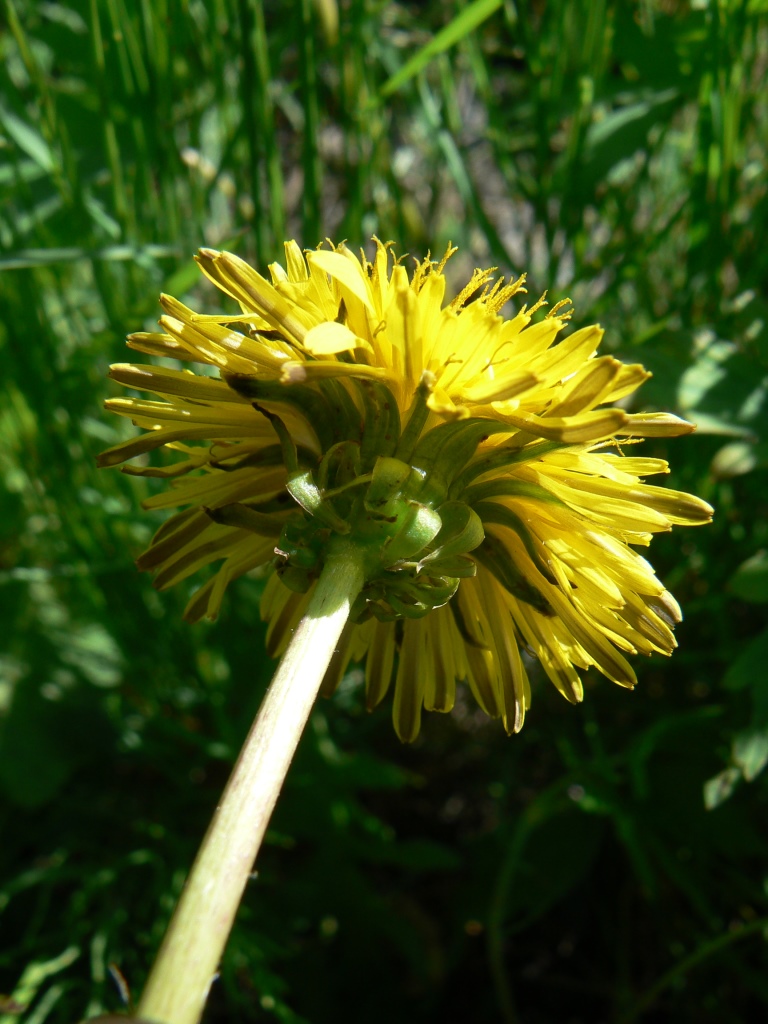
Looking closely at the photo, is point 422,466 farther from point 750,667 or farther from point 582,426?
point 750,667

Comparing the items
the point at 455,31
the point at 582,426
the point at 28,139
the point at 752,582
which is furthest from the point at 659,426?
the point at 28,139

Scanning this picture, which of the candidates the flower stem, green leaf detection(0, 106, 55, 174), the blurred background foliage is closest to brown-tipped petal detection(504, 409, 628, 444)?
the flower stem

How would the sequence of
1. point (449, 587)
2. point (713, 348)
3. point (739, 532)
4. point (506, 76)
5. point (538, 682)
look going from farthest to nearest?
1. point (506, 76)
2. point (538, 682)
3. point (739, 532)
4. point (713, 348)
5. point (449, 587)

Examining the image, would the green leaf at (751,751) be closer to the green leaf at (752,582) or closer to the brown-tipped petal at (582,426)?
the green leaf at (752,582)

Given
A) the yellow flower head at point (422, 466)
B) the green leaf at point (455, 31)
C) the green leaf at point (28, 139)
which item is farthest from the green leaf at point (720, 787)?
the green leaf at point (28, 139)

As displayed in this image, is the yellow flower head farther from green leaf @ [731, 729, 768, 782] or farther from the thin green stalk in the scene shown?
the thin green stalk

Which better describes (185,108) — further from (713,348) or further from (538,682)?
(538,682)

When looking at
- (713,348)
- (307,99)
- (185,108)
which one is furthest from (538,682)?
(185,108)
